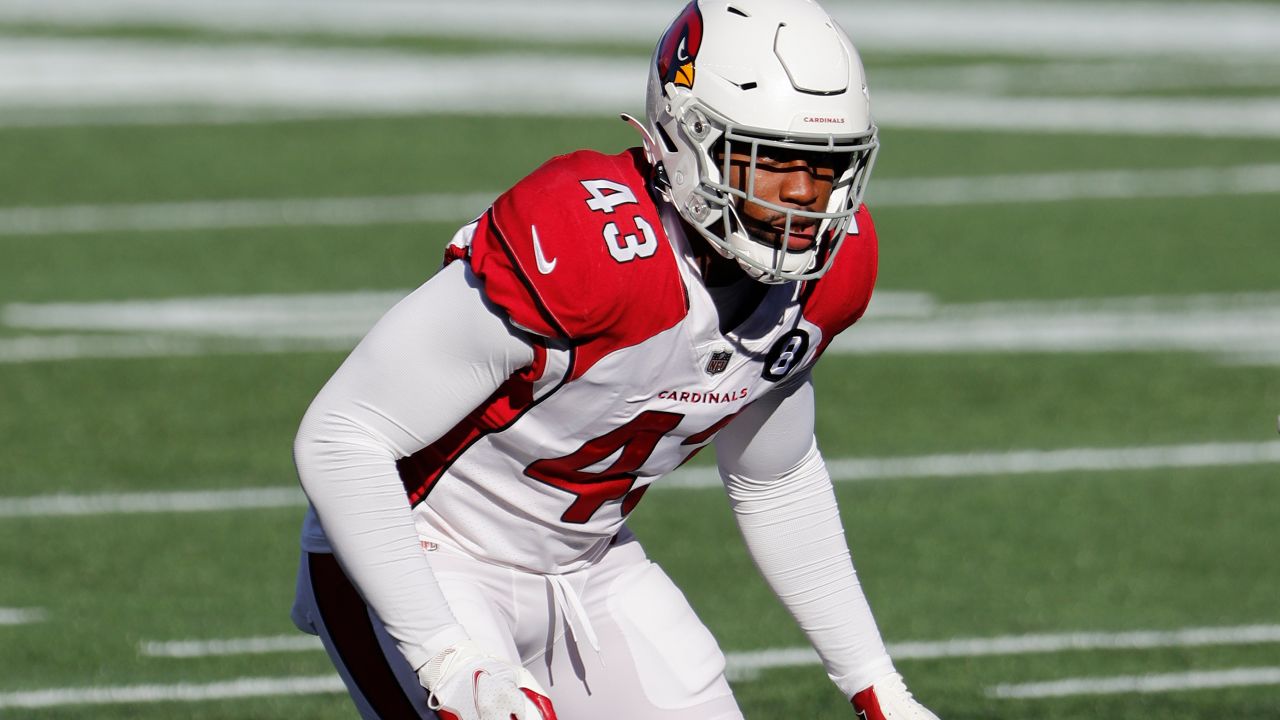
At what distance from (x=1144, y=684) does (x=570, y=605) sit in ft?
6.73

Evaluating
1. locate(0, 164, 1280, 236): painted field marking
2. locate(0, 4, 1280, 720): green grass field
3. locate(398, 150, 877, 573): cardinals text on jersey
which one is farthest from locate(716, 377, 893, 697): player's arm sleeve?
locate(0, 164, 1280, 236): painted field marking

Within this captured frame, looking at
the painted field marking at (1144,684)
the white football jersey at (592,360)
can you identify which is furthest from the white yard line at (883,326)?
the white football jersey at (592,360)

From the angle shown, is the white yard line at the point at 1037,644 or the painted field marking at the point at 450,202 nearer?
the white yard line at the point at 1037,644

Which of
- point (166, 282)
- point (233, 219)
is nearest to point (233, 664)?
point (166, 282)

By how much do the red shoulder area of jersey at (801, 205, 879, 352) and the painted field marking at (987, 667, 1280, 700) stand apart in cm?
183

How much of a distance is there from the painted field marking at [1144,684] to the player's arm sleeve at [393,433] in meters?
2.33

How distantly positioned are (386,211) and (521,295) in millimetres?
7148

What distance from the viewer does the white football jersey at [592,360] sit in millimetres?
2895

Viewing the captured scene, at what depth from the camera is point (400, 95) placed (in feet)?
39.8

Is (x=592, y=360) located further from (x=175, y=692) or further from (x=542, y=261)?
(x=175, y=692)

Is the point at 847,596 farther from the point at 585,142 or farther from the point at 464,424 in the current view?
the point at 585,142

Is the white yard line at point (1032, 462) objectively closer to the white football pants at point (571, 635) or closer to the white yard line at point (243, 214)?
the white football pants at point (571, 635)

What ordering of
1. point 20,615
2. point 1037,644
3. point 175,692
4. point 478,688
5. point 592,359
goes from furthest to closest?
point 20,615 < point 1037,644 < point 175,692 < point 592,359 < point 478,688

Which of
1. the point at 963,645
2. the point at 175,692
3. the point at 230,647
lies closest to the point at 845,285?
the point at 963,645
